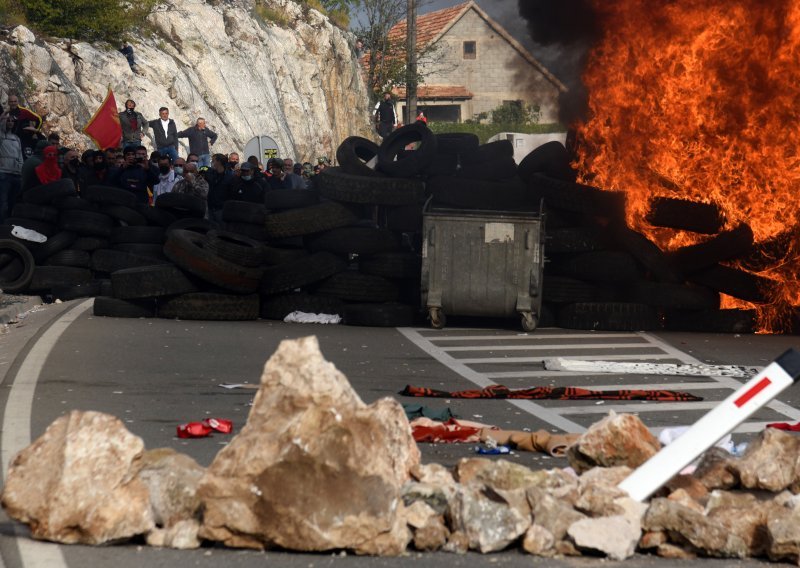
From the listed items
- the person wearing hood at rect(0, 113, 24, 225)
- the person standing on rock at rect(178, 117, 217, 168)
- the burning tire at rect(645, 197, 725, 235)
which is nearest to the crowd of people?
the person wearing hood at rect(0, 113, 24, 225)

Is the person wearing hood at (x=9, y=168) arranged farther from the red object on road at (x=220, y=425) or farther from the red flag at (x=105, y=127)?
the red object on road at (x=220, y=425)

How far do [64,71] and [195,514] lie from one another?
3160 cm

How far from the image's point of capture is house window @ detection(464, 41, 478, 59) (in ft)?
300

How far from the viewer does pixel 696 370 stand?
13.6 m

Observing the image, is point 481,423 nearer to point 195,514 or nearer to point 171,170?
point 195,514

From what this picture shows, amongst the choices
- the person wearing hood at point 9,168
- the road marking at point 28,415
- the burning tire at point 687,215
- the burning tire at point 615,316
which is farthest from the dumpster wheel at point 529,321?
the person wearing hood at point 9,168

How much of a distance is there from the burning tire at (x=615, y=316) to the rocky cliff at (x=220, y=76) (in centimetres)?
1895

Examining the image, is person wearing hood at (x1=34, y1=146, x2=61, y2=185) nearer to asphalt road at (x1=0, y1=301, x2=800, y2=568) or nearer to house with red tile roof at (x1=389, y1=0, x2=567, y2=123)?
asphalt road at (x1=0, y1=301, x2=800, y2=568)

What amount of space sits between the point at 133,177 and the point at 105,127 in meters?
5.23

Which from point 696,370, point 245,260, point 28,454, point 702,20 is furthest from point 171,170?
point 28,454

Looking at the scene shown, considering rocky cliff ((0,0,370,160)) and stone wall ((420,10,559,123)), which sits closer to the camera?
rocky cliff ((0,0,370,160))

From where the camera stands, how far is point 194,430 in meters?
9.09

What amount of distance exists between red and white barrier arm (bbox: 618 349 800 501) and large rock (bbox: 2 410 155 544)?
8.13 ft

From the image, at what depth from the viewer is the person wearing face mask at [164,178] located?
25.5 meters
